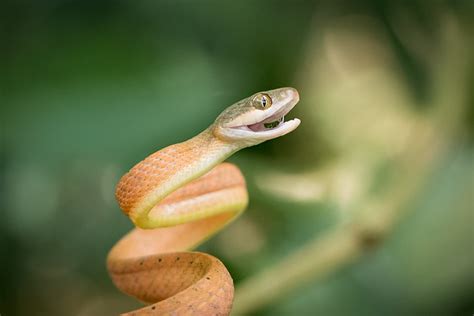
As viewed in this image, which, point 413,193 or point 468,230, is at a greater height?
point 413,193

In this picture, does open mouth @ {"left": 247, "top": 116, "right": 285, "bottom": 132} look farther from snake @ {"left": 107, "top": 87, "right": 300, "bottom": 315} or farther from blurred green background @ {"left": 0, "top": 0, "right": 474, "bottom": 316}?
blurred green background @ {"left": 0, "top": 0, "right": 474, "bottom": 316}

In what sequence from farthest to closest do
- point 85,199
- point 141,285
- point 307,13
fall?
point 307,13
point 85,199
point 141,285

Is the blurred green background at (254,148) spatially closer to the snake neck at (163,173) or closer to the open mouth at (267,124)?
the open mouth at (267,124)

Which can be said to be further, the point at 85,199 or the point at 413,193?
the point at 85,199

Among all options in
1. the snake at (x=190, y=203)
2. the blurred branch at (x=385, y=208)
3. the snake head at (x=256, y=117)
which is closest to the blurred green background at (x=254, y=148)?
the blurred branch at (x=385, y=208)

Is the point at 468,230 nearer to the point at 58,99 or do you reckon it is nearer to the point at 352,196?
the point at 352,196

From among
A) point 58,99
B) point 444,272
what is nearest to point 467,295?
point 444,272

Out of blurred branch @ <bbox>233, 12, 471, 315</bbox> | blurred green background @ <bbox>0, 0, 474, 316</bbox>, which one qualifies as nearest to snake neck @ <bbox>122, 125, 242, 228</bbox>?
blurred branch @ <bbox>233, 12, 471, 315</bbox>

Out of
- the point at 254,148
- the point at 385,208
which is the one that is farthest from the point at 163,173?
the point at 254,148
